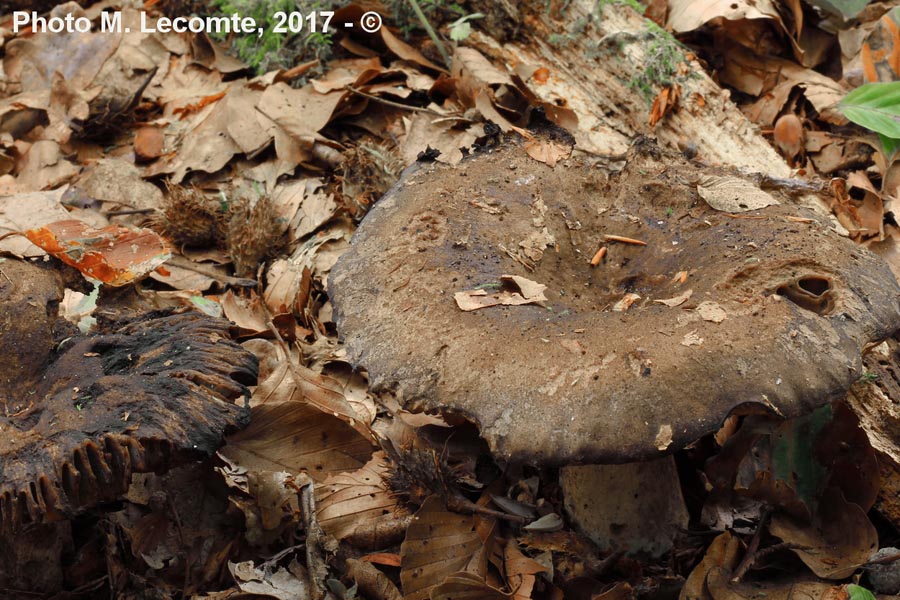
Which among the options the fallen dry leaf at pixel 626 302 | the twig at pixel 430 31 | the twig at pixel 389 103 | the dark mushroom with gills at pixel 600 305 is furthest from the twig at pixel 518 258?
the twig at pixel 430 31

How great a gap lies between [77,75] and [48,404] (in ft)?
11.4

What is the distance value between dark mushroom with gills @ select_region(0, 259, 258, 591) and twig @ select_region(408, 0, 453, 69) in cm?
234

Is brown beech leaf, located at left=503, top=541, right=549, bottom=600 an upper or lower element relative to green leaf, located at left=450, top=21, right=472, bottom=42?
lower

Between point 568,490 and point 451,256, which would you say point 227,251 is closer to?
point 451,256

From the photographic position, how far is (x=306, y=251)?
12.9 feet

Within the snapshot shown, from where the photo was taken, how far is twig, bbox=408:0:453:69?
4.34 meters

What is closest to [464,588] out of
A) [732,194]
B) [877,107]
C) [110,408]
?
[110,408]

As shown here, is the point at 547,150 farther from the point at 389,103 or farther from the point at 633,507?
the point at 389,103

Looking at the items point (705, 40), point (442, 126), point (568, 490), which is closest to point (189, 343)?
point (568, 490)

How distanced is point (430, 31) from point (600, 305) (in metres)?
2.37

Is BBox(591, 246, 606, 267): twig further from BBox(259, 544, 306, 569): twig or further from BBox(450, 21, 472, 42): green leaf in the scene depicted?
Result: BBox(450, 21, 472, 42): green leaf

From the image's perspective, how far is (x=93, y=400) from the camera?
236cm

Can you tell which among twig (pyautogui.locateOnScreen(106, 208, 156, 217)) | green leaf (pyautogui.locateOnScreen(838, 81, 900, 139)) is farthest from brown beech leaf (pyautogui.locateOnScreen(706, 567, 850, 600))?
twig (pyautogui.locateOnScreen(106, 208, 156, 217))

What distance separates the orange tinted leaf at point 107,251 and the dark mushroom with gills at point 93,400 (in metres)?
0.16
